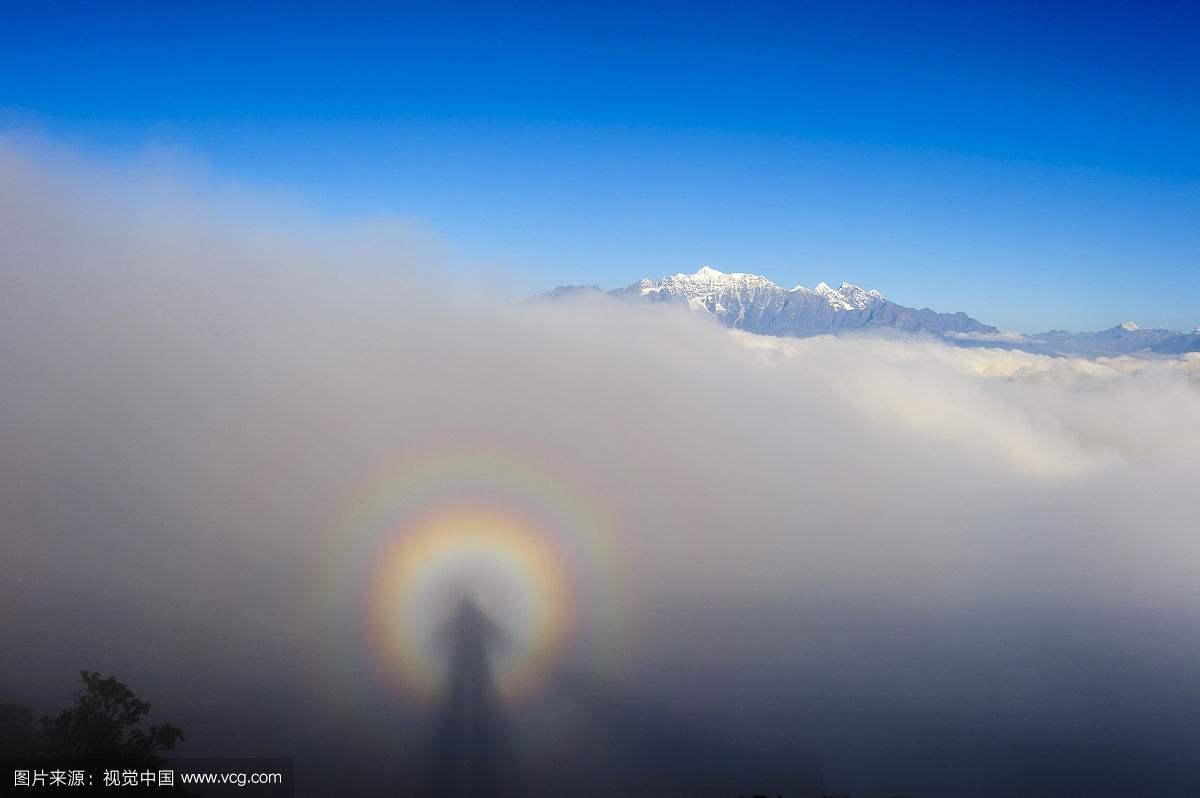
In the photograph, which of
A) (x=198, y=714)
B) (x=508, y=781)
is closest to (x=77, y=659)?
(x=198, y=714)

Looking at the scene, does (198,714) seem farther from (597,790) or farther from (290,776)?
(597,790)

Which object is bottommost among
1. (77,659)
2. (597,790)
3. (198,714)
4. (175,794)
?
(597,790)

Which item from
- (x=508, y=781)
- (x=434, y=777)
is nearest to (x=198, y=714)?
(x=434, y=777)

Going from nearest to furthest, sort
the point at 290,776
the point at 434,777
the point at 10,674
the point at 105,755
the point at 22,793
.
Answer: the point at 22,793 < the point at 105,755 < the point at 290,776 < the point at 10,674 < the point at 434,777

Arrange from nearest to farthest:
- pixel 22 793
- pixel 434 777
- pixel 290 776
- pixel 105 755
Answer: pixel 22 793
pixel 105 755
pixel 290 776
pixel 434 777

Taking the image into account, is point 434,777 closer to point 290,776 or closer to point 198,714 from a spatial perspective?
point 290,776

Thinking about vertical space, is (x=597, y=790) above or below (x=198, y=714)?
below

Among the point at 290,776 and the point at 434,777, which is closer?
the point at 290,776

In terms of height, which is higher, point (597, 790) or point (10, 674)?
point (10, 674)

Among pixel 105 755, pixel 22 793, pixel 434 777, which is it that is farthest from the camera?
pixel 434 777
